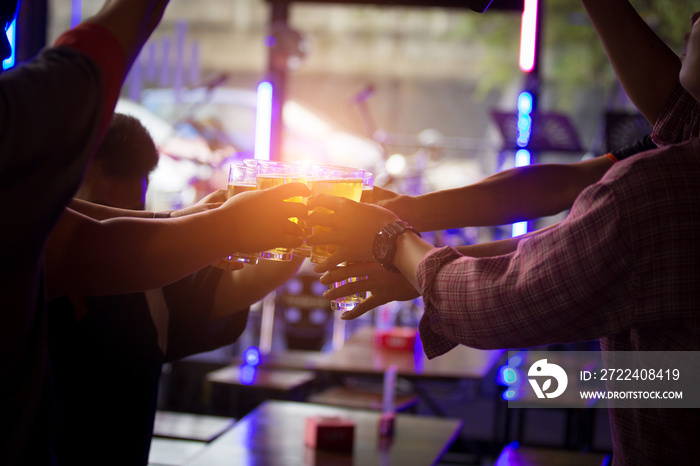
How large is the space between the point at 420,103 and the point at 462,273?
626 centimetres

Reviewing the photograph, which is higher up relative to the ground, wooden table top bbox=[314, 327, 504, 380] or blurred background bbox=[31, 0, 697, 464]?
blurred background bbox=[31, 0, 697, 464]

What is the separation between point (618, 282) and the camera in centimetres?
95

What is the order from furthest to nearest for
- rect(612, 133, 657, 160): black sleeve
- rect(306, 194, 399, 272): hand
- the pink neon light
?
the pink neon light → rect(612, 133, 657, 160): black sleeve → rect(306, 194, 399, 272): hand

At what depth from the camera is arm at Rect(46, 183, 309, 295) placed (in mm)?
983

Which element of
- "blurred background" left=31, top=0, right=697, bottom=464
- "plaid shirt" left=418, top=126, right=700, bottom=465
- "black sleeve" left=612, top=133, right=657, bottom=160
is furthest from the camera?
"blurred background" left=31, top=0, right=697, bottom=464

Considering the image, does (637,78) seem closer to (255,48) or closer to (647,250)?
(647,250)

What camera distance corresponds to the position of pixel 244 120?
704 cm

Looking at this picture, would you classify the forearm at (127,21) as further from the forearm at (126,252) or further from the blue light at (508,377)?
the blue light at (508,377)

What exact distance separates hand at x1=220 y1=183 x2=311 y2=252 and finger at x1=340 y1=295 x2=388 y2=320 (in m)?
0.24

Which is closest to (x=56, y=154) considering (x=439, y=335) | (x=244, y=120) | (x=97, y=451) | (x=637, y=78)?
(x=439, y=335)

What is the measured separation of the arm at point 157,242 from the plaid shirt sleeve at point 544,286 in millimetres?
279

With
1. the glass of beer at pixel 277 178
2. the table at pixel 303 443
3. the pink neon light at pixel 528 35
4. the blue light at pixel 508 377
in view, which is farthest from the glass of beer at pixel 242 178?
the pink neon light at pixel 528 35

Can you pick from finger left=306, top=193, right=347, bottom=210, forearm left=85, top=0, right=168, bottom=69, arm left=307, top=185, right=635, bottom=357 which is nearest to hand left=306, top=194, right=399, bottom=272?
finger left=306, top=193, right=347, bottom=210

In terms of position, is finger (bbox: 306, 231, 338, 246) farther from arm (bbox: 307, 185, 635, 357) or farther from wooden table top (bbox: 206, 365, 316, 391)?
wooden table top (bbox: 206, 365, 316, 391)
